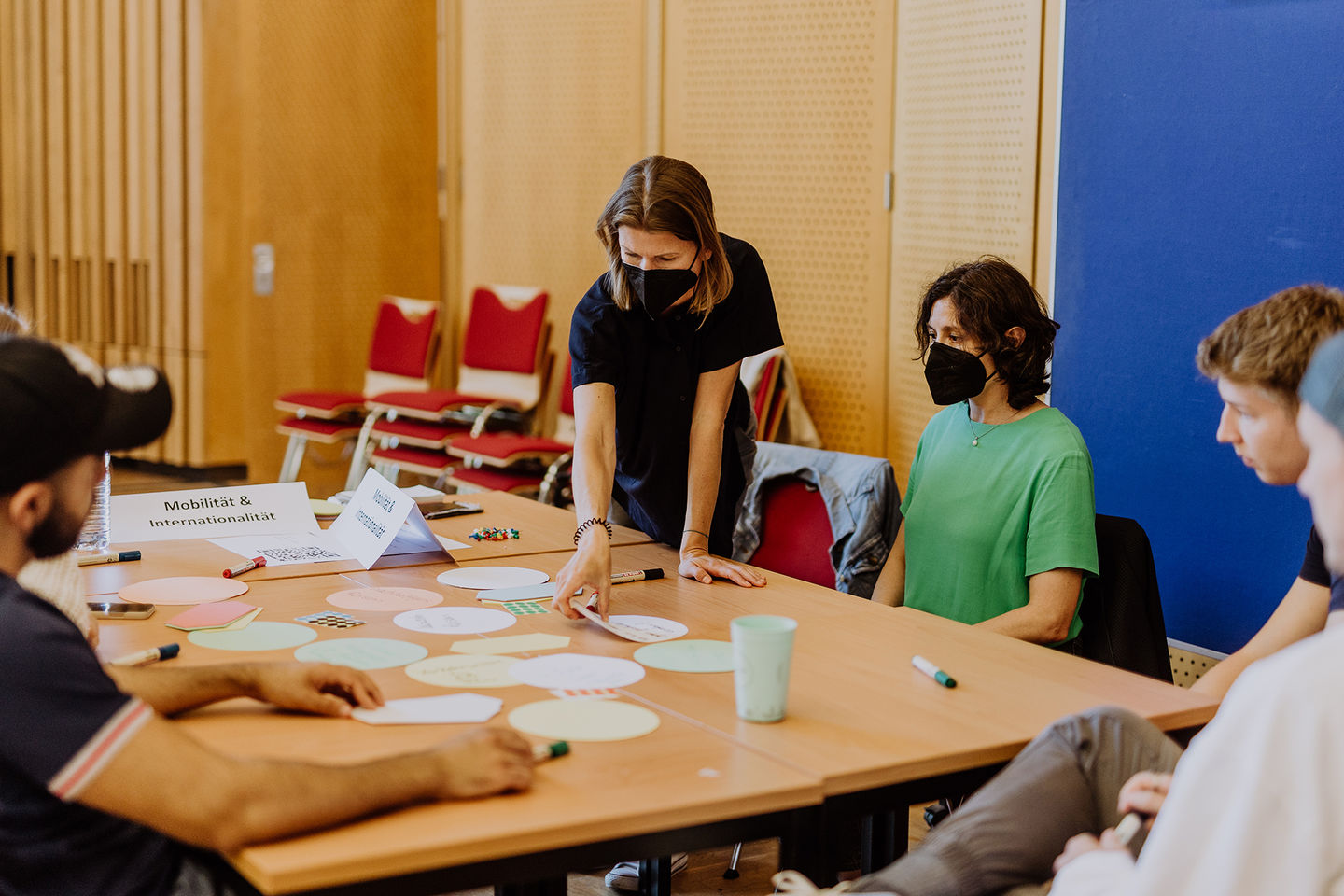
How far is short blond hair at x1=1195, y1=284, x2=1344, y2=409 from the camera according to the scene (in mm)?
1759

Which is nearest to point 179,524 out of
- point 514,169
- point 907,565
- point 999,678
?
point 907,565

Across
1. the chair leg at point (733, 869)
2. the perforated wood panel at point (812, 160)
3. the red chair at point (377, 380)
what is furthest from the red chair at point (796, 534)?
the red chair at point (377, 380)

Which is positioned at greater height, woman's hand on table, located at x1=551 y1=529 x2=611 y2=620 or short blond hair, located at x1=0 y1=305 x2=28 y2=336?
→ short blond hair, located at x1=0 y1=305 x2=28 y2=336

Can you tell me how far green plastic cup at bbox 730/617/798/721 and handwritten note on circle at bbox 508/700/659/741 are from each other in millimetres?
119

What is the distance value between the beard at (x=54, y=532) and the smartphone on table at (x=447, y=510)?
1.67 m

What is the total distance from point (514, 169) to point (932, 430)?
4031mm

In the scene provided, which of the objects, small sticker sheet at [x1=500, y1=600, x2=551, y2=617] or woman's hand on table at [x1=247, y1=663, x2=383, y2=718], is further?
small sticker sheet at [x1=500, y1=600, x2=551, y2=617]

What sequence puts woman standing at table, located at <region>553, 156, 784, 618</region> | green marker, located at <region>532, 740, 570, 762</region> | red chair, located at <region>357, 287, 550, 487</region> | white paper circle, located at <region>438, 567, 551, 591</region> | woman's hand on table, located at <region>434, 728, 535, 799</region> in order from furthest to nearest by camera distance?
1. red chair, located at <region>357, 287, 550, 487</region>
2. woman standing at table, located at <region>553, 156, 784, 618</region>
3. white paper circle, located at <region>438, 567, 551, 591</region>
4. green marker, located at <region>532, 740, 570, 762</region>
5. woman's hand on table, located at <region>434, 728, 535, 799</region>

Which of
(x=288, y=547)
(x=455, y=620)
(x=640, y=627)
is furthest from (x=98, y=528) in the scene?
(x=640, y=627)

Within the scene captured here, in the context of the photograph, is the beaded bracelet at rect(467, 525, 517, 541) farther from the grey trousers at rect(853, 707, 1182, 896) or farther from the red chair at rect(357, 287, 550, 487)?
the red chair at rect(357, 287, 550, 487)

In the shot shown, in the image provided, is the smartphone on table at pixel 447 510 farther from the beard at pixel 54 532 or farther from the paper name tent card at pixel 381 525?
the beard at pixel 54 532

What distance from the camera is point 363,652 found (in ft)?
6.22

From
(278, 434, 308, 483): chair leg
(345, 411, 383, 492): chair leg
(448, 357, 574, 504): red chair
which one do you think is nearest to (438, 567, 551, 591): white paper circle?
(448, 357, 574, 504): red chair

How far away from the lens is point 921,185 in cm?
454
